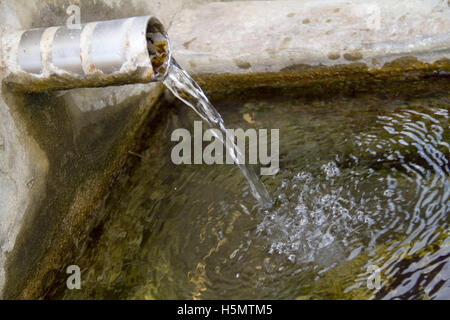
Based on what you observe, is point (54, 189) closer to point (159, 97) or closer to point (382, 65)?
point (159, 97)

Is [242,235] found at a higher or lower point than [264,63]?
lower

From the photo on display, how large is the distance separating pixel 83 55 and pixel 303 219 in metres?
1.17

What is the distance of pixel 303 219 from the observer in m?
2.33

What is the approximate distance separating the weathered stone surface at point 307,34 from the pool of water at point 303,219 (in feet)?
0.94

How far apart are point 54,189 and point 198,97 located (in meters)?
0.84

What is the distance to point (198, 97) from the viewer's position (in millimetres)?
2666

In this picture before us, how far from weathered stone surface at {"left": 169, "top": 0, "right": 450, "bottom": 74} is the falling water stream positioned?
55cm

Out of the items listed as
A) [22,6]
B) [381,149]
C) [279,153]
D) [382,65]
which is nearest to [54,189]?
[22,6]
